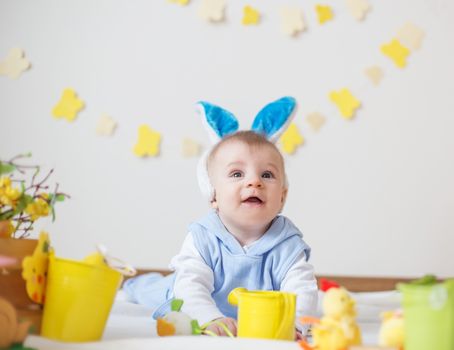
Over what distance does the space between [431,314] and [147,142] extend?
6.52 ft

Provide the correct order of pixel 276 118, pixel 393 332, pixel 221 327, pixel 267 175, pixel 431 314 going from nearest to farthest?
pixel 431 314 → pixel 393 332 → pixel 221 327 → pixel 267 175 → pixel 276 118

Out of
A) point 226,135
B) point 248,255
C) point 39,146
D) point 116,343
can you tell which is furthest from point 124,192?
point 116,343

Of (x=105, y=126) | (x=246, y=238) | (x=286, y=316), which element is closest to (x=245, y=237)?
(x=246, y=238)

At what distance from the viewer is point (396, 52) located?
8.79ft

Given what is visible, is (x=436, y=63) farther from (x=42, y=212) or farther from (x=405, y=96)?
(x=42, y=212)

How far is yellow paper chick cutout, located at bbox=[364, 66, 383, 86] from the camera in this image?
2.67 m

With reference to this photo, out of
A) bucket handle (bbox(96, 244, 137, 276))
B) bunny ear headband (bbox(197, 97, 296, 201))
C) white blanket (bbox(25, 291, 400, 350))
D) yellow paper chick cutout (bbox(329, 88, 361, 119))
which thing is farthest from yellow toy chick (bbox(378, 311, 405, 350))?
yellow paper chick cutout (bbox(329, 88, 361, 119))

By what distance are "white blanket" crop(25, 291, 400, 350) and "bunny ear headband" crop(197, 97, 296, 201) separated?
33 cm

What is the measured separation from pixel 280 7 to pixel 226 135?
3.94ft

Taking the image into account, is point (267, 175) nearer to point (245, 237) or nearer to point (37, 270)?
point (245, 237)

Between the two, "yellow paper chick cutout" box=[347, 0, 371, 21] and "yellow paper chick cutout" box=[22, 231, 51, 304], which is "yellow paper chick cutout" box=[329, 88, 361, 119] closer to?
"yellow paper chick cutout" box=[347, 0, 371, 21]

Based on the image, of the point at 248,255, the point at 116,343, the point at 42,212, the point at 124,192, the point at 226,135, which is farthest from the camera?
the point at 124,192

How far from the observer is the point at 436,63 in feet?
8.86

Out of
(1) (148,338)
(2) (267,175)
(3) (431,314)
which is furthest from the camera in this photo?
(2) (267,175)
